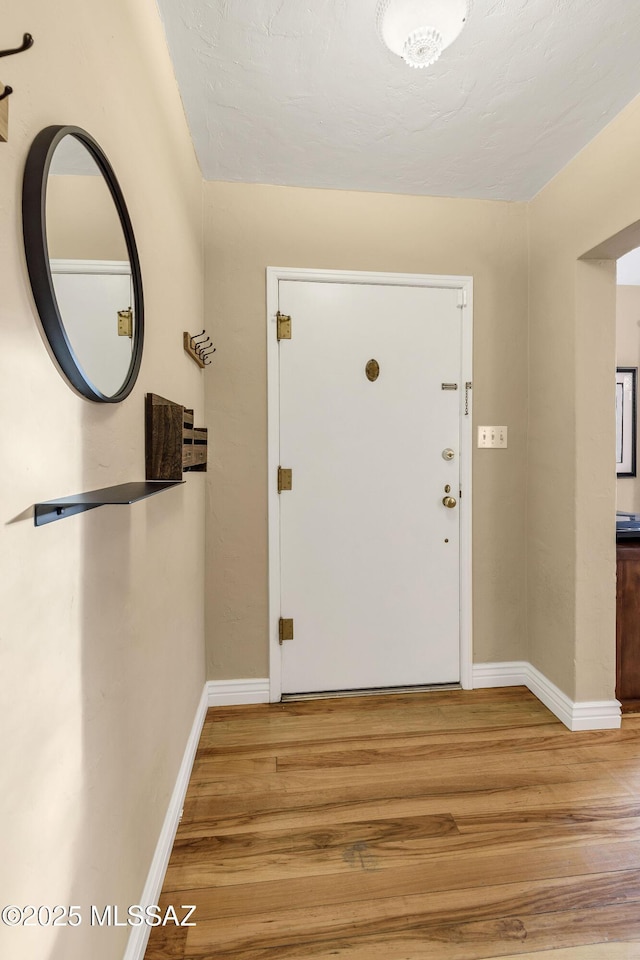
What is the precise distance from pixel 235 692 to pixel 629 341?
3653 mm

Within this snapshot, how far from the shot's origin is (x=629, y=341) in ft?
11.3

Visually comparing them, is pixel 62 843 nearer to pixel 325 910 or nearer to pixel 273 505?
pixel 325 910

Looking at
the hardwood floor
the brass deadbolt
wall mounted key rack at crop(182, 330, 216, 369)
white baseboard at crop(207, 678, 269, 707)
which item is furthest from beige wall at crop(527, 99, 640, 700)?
wall mounted key rack at crop(182, 330, 216, 369)

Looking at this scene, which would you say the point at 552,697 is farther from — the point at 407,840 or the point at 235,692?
the point at 235,692

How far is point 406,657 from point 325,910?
1.21m

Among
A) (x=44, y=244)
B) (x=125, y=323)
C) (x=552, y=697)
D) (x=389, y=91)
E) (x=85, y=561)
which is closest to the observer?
(x=44, y=244)

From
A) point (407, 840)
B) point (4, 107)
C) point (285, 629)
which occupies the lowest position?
point (407, 840)

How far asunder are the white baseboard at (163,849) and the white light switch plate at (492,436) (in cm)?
187

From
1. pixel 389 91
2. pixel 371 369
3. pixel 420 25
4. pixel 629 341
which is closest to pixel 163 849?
pixel 371 369

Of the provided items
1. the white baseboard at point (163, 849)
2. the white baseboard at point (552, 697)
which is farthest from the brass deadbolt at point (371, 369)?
the white baseboard at point (163, 849)

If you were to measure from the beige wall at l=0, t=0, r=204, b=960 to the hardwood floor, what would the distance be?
0.27 metres

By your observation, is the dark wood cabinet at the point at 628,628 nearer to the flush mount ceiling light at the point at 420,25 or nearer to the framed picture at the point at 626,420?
the framed picture at the point at 626,420

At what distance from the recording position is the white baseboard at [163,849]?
1.05 meters

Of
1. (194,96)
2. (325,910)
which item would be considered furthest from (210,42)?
(325,910)
